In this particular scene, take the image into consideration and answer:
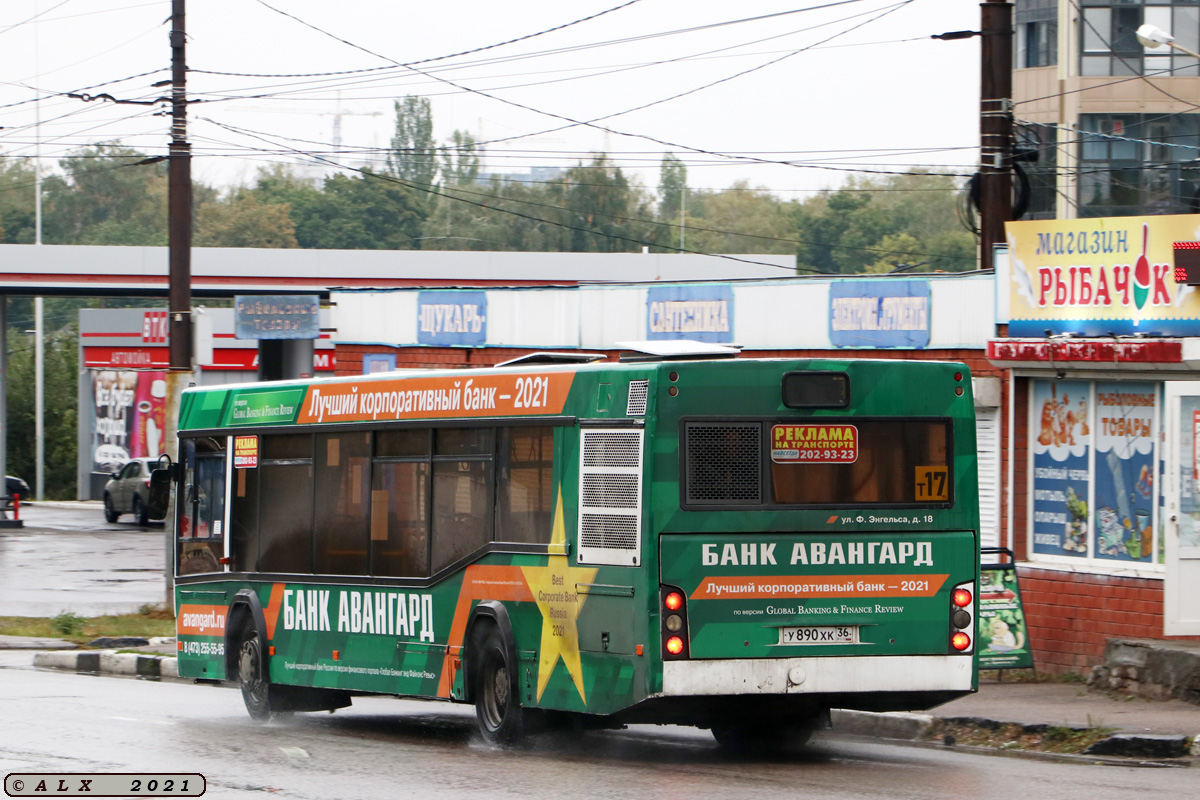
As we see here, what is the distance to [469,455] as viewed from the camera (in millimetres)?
12172

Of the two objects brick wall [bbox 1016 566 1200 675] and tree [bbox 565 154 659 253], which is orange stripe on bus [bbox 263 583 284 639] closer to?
brick wall [bbox 1016 566 1200 675]

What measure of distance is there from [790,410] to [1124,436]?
6661 millimetres

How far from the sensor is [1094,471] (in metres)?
16.7

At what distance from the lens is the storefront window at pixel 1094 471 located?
16109 mm

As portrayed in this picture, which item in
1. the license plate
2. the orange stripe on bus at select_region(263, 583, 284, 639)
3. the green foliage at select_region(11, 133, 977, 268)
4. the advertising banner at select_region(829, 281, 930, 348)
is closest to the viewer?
the license plate

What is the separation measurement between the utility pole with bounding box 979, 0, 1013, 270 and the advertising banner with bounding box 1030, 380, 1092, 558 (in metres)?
1.80

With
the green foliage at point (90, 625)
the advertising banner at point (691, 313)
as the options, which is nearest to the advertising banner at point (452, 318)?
the advertising banner at point (691, 313)

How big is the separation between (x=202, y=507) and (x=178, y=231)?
848 cm

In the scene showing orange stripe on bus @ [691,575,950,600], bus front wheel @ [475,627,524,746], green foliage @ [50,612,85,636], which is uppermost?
orange stripe on bus @ [691,575,950,600]

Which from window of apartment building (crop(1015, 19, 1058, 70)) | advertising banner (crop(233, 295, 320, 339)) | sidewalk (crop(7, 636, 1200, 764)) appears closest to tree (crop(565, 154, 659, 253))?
window of apartment building (crop(1015, 19, 1058, 70))

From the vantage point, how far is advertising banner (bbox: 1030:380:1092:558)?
16781 mm

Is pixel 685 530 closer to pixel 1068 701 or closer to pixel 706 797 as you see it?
pixel 706 797

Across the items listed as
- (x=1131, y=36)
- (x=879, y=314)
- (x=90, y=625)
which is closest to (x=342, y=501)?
(x=879, y=314)

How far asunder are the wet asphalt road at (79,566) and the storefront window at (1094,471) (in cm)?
1332
